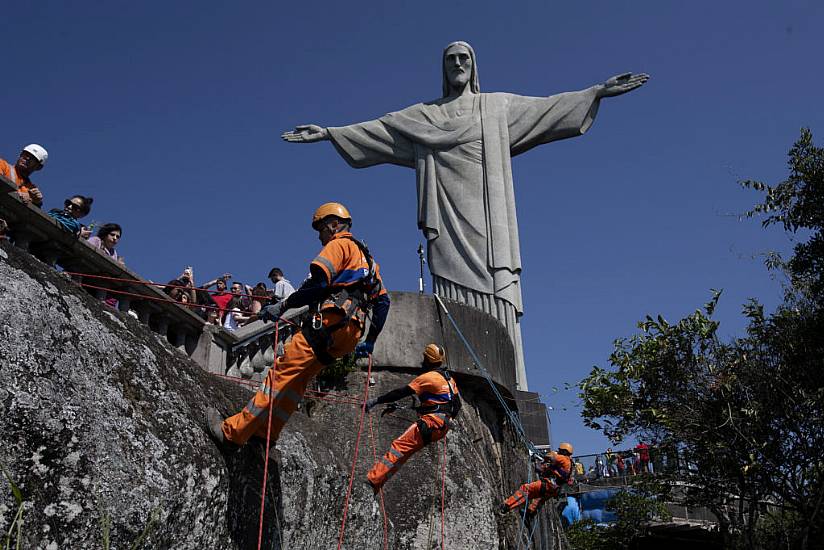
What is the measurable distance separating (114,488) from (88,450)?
0.64 ft

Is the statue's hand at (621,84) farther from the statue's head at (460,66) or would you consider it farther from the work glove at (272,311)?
the work glove at (272,311)

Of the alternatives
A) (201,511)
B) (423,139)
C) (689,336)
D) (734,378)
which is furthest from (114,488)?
(423,139)

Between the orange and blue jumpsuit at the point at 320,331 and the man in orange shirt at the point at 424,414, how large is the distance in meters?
2.07

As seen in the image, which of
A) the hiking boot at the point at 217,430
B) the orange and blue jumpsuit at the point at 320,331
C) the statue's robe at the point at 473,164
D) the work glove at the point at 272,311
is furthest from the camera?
the statue's robe at the point at 473,164

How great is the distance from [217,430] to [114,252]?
4202 millimetres

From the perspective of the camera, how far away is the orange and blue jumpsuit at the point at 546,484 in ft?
32.2

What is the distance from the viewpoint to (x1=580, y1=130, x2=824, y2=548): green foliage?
12.7 metres

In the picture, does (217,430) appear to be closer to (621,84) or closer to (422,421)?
(422,421)

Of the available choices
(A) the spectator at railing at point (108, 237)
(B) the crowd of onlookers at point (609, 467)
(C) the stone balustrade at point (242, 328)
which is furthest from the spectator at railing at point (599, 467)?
(A) the spectator at railing at point (108, 237)

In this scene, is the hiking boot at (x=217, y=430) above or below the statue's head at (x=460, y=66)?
below

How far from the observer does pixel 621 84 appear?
1722 cm

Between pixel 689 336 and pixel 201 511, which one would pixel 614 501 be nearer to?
pixel 689 336

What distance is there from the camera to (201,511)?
3984mm

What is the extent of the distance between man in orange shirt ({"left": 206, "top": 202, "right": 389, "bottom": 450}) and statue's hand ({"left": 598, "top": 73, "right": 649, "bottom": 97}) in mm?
13017
